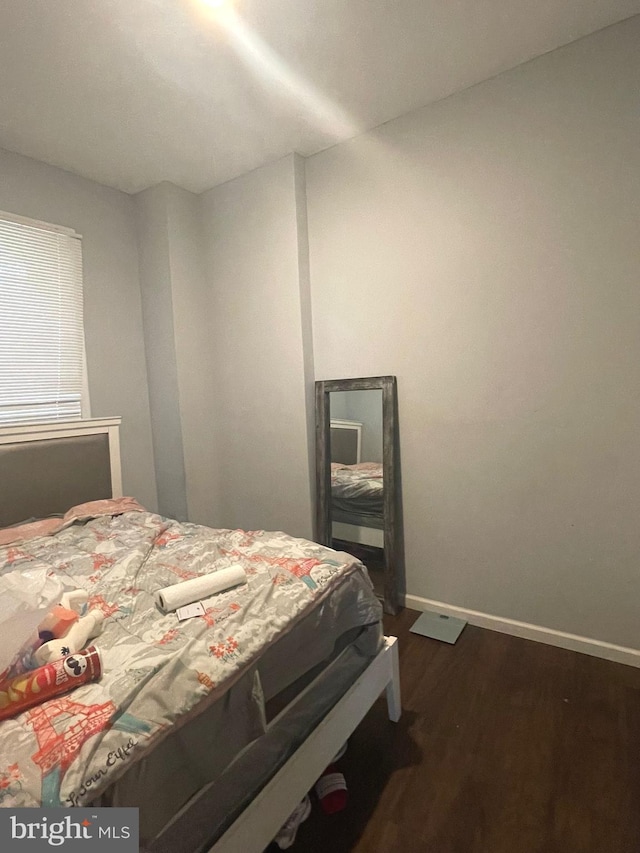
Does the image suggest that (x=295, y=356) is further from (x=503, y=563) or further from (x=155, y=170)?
(x=503, y=563)

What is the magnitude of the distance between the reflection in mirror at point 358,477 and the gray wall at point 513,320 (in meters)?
0.17

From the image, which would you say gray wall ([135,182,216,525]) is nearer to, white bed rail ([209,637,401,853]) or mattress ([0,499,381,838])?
mattress ([0,499,381,838])

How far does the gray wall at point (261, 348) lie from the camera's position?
2764 millimetres

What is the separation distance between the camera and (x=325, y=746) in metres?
1.29

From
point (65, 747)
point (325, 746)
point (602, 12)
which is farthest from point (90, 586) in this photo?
point (602, 12)

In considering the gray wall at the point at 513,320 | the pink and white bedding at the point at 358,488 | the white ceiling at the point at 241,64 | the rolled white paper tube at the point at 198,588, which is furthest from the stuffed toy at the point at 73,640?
the white ceiling at the point at 241,64

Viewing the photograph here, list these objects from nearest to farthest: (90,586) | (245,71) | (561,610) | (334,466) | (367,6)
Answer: (90,586), (367,6), (245,71), (561,610), (334,466)

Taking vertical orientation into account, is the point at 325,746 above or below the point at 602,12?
below

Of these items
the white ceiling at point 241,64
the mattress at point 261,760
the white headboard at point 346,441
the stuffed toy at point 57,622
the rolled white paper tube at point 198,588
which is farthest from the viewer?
the white headboard at point 346,441

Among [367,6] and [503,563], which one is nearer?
[367,6]

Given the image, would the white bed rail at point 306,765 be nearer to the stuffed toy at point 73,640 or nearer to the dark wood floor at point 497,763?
the dark wood floor at point 497,763

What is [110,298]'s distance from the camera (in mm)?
3002

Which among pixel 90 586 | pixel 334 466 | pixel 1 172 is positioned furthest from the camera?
pixel 334 466

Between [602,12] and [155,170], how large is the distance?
94.4 inches
